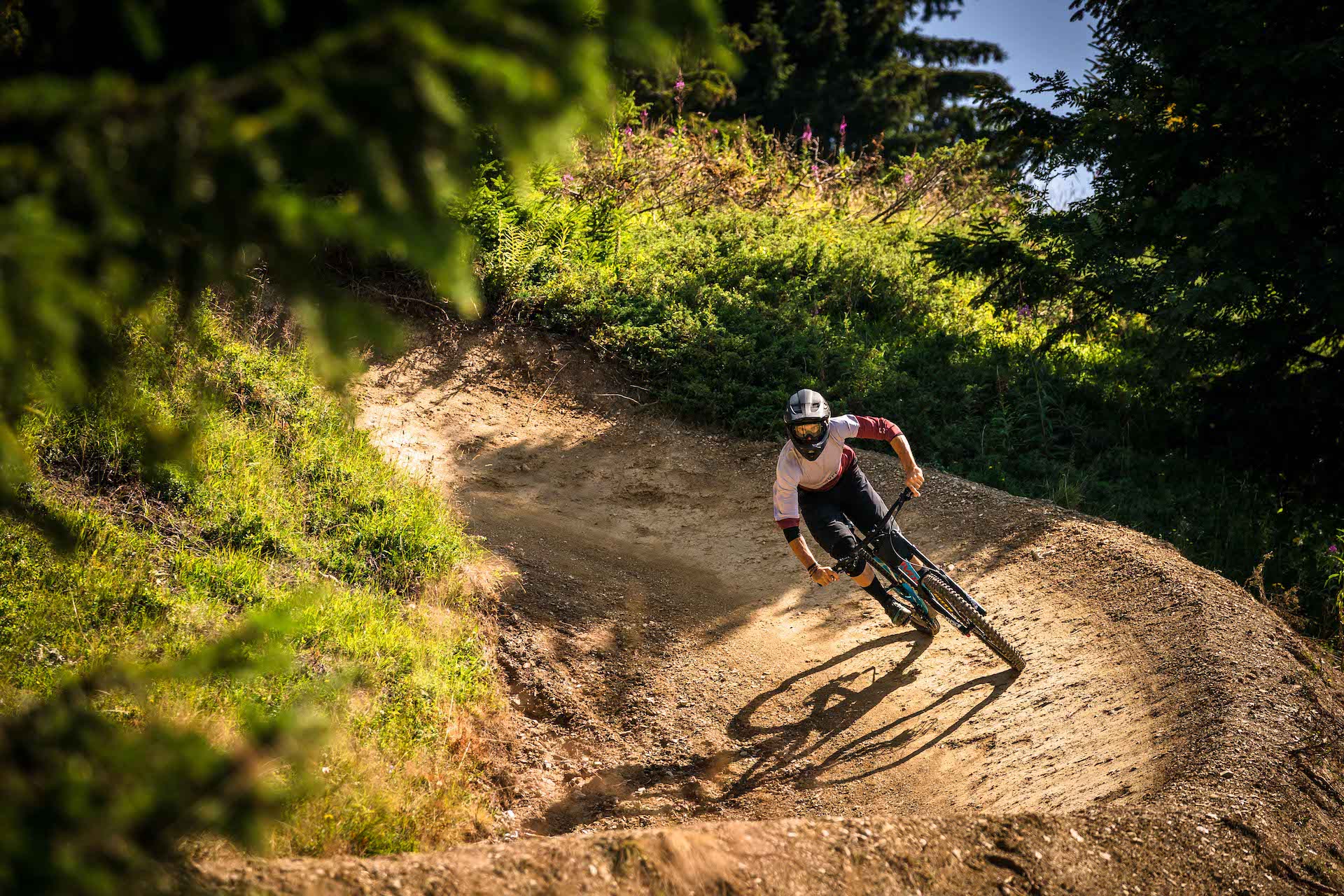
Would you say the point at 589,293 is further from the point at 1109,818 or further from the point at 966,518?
the point at 1109,818

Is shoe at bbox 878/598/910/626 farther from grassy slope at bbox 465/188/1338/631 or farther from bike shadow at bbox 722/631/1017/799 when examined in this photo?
grassy slope at bbox 465/188/1338/631

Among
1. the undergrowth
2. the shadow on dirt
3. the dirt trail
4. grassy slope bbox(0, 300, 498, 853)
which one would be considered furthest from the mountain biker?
the undergrowth

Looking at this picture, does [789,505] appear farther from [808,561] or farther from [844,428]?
[844,428]

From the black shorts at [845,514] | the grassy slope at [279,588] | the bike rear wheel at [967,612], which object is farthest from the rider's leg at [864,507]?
the grassy slope at [279,588]

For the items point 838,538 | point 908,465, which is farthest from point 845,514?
point 908,465

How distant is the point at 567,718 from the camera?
7094mm

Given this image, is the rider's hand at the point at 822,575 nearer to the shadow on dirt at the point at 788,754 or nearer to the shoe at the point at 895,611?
the shoe at the point at 895,611

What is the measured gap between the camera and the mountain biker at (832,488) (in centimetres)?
713

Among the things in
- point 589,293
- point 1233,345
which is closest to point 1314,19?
point 1233,345

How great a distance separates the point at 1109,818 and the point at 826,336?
9981 mm

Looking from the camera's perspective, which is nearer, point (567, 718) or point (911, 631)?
point (567, 718)

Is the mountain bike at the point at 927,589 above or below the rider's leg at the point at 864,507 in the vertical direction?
below

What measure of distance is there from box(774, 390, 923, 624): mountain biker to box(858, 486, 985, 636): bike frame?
0.09m

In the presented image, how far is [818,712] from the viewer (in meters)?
7.49
